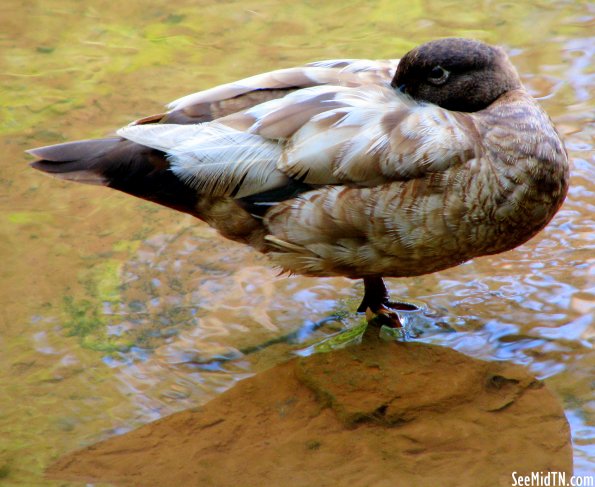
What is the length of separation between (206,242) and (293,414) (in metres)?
1.63

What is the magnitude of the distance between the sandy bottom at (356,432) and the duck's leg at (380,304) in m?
0.31

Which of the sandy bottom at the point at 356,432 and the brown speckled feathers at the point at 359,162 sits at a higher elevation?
the brown speckled feathers at the point at 359,162

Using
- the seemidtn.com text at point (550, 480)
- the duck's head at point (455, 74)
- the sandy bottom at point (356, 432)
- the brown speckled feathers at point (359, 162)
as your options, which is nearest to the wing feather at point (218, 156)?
the brown speckled feathers at point (359, 162)

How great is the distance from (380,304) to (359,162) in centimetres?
105

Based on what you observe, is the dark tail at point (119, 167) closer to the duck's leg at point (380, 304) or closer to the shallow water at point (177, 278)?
the shallow water at point (177, 278)

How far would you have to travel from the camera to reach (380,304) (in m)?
5.15

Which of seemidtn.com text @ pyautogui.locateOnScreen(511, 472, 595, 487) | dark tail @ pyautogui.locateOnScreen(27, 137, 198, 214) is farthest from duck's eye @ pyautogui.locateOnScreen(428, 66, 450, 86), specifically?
seemidtn.com text @ pyautogui.locateOnScreen(511, 472, 595, 487)

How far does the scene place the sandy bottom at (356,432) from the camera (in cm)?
405

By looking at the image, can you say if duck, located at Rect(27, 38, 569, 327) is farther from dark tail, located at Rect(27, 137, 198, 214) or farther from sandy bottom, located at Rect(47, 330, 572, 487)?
sandy bottom, located at Rect(47, 330, 572, 487)

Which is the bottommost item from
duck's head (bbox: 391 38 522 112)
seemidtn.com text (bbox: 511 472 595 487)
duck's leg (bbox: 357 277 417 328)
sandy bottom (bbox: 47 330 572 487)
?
seemidtn.com text (bbox: 511 472 595 487)

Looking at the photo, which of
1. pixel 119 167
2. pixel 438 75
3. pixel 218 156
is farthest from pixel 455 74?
pixel 119 167

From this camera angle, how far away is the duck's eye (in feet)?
15.3

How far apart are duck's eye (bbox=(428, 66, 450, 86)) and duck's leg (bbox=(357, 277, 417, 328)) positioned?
44.4 inches

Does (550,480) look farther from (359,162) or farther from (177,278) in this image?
(177,278)
